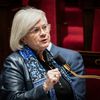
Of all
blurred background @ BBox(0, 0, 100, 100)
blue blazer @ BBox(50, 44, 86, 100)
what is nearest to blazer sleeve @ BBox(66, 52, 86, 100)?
blue blazer @ BBox(50, 44, 86, 100)

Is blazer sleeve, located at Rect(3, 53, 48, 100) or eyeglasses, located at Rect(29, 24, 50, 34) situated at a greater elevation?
eyeglasses, located at Rect(29, 24, 50, 34)

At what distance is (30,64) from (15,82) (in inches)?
3.9

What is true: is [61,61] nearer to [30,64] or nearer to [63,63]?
[63,63]

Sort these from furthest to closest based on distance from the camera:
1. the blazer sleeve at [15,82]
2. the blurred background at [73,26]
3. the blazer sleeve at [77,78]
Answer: the blurred background at [73,26]
the blazer sleeve at [77,78]
the blazer sleeve at [15,82]

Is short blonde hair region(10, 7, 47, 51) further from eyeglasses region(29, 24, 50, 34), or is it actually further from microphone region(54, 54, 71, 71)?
microphone region(54, 54, 71, 71)

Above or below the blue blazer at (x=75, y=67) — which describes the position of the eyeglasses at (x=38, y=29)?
above

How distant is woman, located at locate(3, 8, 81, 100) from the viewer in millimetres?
1404

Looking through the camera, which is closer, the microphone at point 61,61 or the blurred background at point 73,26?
the microphone at point 61,61

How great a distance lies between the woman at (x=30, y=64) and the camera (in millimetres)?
1404

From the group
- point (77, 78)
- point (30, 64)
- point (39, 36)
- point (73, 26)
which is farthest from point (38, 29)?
point (73, 26)

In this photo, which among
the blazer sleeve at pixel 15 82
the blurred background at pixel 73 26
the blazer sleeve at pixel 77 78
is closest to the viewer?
the blazer sleeve at pixel 15 82

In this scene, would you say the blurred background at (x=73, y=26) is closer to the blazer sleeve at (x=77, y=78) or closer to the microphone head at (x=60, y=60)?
the blazer sleeve at (x=77, y=78)

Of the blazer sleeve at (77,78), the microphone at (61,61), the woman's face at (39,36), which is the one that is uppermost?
the woman's face at (39,36)

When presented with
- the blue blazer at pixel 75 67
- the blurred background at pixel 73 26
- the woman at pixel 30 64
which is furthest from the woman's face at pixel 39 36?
the blurred background at pixel 73 26
